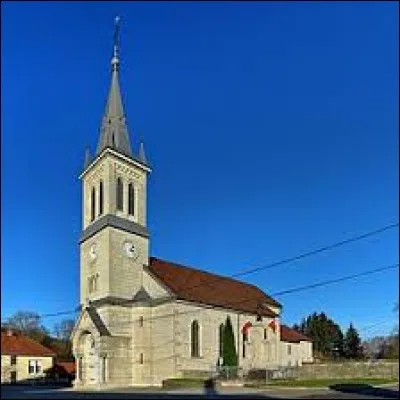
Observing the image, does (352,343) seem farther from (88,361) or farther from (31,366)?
(31,366)

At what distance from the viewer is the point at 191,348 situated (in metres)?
48.2

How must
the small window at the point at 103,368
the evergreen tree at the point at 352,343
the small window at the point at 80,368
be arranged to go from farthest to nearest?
1. the evergreen tree at the point at 352,343
2. the small window at the point at 80,368
3. the small window at the point at 103,368

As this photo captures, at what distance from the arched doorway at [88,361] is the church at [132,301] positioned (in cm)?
7

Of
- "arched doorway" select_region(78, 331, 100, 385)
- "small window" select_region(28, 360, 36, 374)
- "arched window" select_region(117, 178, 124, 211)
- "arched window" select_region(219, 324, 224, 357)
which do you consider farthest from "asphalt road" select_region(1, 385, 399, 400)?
"arched window" select_region(117, 178, 124, 211)

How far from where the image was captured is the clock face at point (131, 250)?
5003 centimetres

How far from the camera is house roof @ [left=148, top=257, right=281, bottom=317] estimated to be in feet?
166

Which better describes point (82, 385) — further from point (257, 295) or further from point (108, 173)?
point (257, 295)

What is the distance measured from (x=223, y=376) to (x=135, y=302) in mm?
8897

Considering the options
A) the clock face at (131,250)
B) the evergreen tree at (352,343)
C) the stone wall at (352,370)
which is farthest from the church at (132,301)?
the evergreen tree at (352,343)

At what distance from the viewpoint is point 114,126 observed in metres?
54.3

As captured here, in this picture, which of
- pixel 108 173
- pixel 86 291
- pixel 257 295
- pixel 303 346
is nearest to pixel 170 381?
pixel 86 291

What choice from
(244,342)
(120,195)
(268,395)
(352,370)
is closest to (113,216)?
(120,195)

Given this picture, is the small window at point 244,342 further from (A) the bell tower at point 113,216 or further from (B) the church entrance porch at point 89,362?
(B) the church entrance porch at point 89,362

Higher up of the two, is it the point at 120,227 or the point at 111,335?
the point at 120,227
